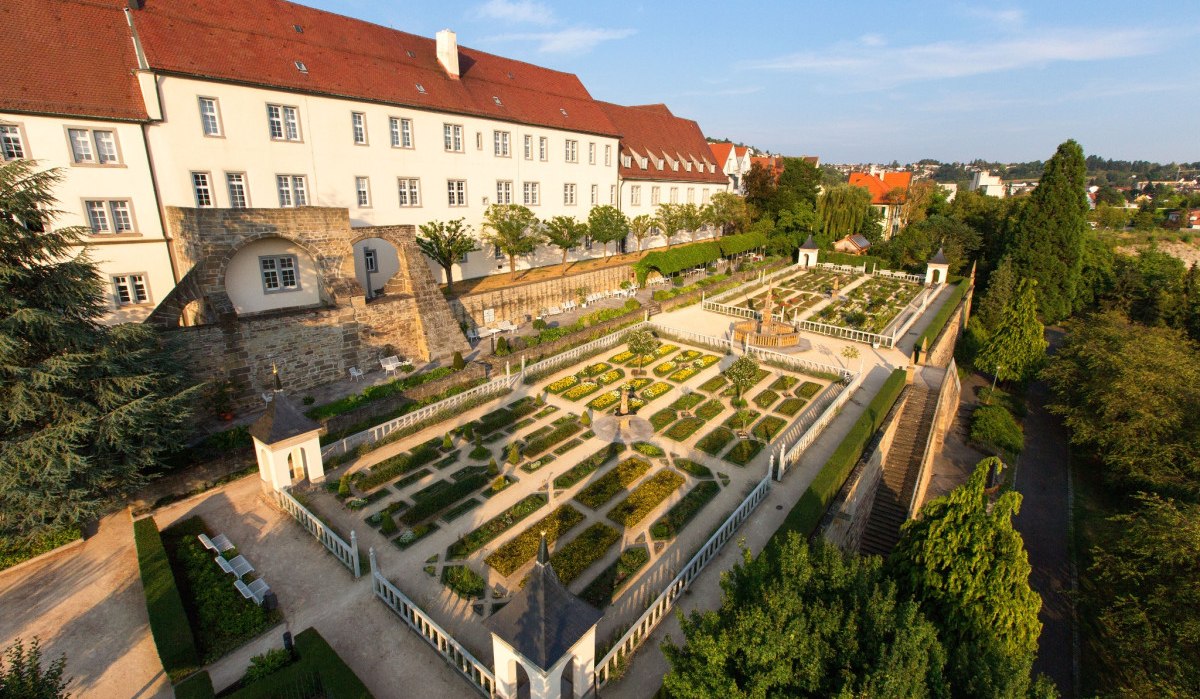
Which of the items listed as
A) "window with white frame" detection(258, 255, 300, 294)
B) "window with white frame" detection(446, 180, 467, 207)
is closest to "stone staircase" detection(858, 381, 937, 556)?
"window with white frame" detection(258, 255, 300, 294)

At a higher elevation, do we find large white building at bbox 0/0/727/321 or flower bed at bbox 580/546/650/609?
→ large white building at bbox 0/0/727/321

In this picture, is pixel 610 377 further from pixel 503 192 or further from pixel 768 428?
pixel 503 192

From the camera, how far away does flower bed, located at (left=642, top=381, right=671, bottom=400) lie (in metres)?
25.0

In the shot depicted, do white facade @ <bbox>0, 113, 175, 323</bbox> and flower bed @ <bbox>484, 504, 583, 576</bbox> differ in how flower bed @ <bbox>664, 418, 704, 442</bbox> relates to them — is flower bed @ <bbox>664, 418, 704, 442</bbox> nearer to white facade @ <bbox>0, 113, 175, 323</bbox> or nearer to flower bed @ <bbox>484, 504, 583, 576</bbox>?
flower bed @ <bbox>484, 504, 583, 576</bbox>

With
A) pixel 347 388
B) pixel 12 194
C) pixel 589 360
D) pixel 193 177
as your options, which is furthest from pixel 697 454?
pixel 193 177

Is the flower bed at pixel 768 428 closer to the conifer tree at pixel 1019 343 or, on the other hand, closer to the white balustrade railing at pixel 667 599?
the white balustrade railing at pixel 667 599

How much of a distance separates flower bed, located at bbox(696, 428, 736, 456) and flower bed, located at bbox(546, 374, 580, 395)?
7.38m

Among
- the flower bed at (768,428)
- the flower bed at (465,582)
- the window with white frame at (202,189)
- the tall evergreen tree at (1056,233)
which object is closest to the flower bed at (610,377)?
the flower bed at (768,428)

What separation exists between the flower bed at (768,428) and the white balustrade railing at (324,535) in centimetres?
1488

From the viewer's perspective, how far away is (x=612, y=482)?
712 inches

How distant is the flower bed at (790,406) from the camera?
2364 cm

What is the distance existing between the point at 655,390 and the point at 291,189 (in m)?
22.6

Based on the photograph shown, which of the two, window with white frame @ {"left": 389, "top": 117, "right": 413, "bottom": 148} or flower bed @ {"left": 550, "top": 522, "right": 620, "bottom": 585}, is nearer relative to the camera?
flower bed @ {"left": 550, "top": 522, "right": 620, "bottom": 585}

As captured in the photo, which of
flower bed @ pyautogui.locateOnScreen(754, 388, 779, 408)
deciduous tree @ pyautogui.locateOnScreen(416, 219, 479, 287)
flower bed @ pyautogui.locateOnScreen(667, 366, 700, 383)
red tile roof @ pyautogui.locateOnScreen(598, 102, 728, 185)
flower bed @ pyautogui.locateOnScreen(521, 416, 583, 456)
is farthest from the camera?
red tile roof @ pyautogui.locateOnScreen(598, 102, 728, 185)
